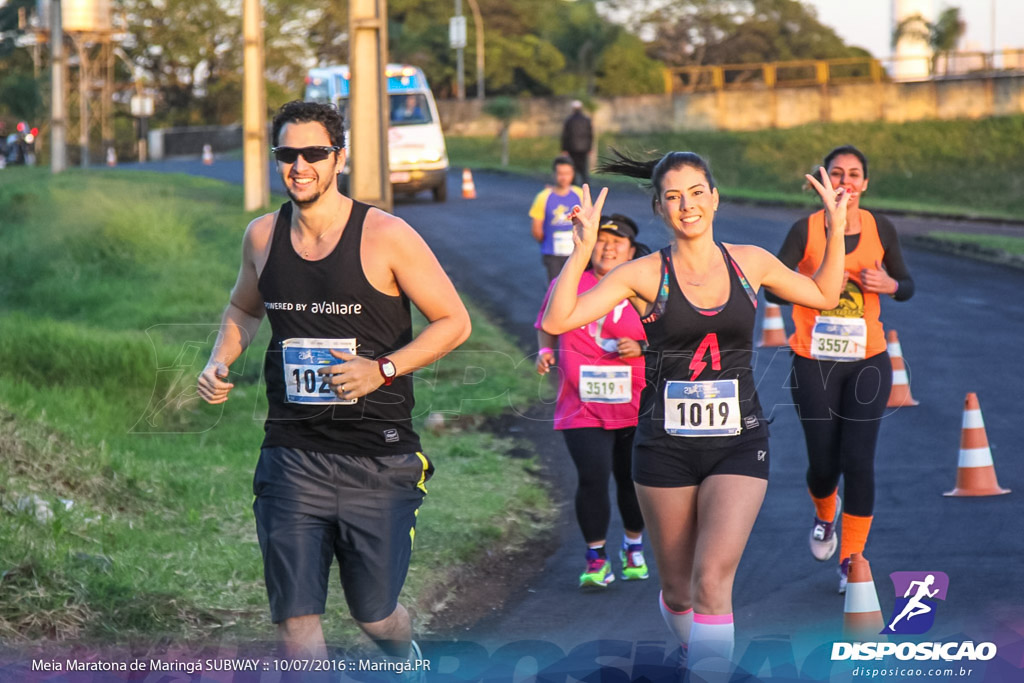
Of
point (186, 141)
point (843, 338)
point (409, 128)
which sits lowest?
point (843, 338)

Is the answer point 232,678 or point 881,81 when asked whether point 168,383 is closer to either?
point 232,678

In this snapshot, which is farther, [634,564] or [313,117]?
[634,564]

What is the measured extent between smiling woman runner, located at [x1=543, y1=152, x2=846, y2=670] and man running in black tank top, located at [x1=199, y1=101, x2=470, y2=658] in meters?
0.64

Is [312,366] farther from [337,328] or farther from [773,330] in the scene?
[773,330]

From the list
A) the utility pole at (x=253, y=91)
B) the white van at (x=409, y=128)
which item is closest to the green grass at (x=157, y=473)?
the utility pole at (x=253, y=91)

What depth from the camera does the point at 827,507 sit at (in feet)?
24.8

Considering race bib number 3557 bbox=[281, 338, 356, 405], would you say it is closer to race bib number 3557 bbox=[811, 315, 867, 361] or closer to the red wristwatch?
the red wristwatch

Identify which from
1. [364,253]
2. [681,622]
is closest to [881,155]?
[681,622]

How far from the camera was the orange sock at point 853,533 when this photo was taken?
7211 mm

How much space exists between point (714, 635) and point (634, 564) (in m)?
2.61

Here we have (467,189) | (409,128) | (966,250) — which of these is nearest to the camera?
(966,250)

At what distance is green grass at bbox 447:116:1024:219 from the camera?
151 feet

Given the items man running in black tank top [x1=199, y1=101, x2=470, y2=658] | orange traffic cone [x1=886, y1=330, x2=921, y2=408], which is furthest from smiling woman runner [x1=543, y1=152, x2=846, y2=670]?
orange traffic cone [x1=886, y1=330, x2=921, y2=408]

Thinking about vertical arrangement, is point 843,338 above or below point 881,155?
below
